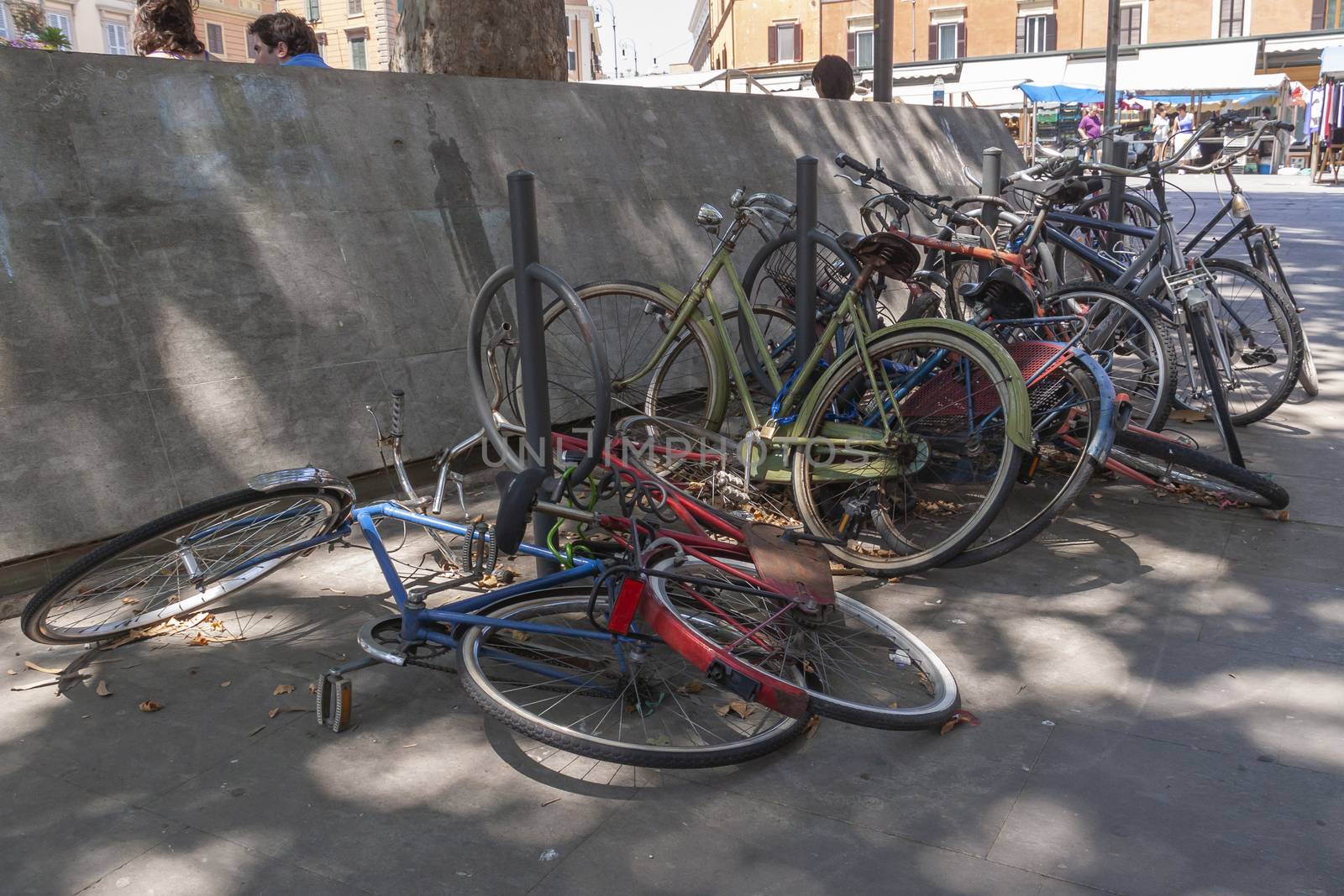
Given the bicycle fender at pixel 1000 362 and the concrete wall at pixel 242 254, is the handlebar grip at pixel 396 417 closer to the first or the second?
the concrete wall at pixel 242 254

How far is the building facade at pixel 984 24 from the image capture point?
47.6 meters

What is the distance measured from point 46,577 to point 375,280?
5.97 feet

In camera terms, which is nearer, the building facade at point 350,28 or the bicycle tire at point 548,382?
the bicycle tire at point 548,382

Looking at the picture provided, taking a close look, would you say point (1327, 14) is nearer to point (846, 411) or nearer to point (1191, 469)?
point (1191, 469)

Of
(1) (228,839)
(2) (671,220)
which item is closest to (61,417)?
(1) (228,839)

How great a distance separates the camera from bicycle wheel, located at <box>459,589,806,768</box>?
2795mm

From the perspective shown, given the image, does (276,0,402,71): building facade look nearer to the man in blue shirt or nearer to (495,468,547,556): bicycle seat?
the man in blue shirt

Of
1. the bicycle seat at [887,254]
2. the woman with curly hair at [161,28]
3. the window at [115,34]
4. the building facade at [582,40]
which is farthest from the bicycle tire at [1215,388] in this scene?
the building facade at [582,40]

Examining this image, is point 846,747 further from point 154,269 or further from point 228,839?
point 154,269

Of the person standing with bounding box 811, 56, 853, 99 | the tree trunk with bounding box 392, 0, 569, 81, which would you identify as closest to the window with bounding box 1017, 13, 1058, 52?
the person standing with bounding box 811, 56, 853, 99

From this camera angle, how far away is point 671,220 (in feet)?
20.9

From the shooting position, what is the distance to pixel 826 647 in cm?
327

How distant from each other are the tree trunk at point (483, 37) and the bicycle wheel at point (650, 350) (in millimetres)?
2367

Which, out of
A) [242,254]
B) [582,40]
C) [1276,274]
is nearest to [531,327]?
[242,254]
